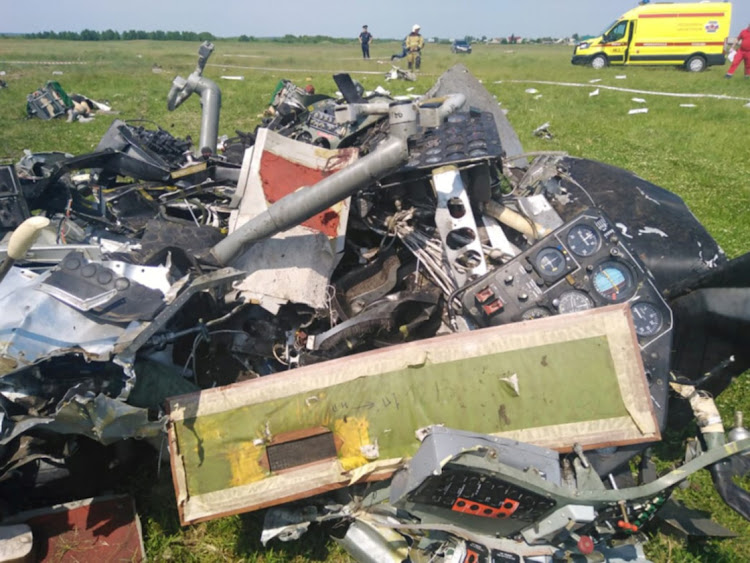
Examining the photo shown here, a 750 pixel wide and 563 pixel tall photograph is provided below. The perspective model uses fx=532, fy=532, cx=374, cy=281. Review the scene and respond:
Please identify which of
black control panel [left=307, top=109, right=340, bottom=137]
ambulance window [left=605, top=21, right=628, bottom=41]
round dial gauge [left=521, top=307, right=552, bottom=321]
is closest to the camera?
round dial gauge [left=521, top=307, right=552, bottom=321]

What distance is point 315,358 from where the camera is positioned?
3299 mm

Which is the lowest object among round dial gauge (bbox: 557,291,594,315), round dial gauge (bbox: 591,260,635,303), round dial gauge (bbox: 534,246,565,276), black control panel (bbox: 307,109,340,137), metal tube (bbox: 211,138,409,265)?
round dial gauge (bbox: 557,291,594,315)

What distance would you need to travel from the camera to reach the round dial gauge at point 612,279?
330cm

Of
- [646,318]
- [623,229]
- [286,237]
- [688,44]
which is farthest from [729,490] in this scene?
[688,44]

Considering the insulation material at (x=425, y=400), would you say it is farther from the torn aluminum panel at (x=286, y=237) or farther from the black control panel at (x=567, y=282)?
the torn aluminum panel at (x=286, y=237)

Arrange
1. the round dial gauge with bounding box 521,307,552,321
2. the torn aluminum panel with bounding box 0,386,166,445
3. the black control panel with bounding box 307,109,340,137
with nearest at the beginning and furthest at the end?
the torn aluminum panel with bounding box 0,386,166,445 < the round dial gauge with bounding box 521,307,552,321 < the black control panel with bounding box 307,109,340,137

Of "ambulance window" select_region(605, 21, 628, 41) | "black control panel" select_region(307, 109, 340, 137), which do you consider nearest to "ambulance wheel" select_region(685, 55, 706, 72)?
"ambulance window" select_region(605, 21, 628, 41)

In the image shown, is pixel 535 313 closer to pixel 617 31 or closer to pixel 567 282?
pixel 567 282

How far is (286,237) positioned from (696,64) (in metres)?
23.4

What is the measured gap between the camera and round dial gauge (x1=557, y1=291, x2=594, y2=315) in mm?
3273

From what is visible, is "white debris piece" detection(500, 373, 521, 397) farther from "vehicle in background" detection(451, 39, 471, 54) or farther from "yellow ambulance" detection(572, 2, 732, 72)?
"vehicle in background" detection(451, 39, 471, 54)

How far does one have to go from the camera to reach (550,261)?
335cm

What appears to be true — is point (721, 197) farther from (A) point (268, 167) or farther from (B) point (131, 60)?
(B) point (131, 60)

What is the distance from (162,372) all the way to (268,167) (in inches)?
66.2
